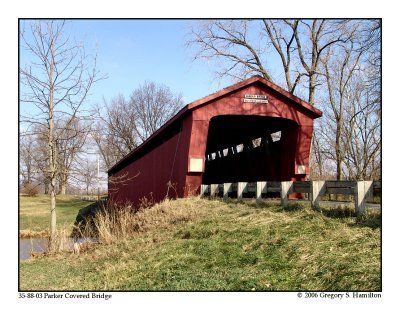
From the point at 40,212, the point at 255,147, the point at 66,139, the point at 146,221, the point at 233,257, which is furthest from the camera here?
the point at 40,212

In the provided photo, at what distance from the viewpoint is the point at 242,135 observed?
1795 centimetres

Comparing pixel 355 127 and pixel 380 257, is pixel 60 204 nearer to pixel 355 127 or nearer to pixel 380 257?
pixel 355 127

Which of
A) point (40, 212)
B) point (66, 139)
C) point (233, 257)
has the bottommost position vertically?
point (40, 212)

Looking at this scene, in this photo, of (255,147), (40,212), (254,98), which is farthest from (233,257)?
(40,212)

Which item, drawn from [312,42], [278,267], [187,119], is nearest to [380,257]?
[278,267]

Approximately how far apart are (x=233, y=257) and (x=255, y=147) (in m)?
10.7

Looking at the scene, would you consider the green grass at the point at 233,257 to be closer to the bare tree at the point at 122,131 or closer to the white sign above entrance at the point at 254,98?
the white sign above entrance at the point at 254,98

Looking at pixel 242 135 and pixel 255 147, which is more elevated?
pixel 242 135

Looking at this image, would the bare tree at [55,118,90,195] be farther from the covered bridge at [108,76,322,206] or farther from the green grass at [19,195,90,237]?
the green grass at [19,195,90,237]

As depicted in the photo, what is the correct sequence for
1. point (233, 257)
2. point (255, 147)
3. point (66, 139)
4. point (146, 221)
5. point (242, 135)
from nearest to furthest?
1. point (233, 257)
2. point (146, 221)
3. point (66, 139)
4. point (255, 147)
5. point (242, 135)

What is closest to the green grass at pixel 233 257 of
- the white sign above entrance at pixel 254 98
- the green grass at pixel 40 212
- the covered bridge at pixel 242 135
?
the covered bridge at pixel 242 135

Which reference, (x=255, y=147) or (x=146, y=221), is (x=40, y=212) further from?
(x=146, y=221)

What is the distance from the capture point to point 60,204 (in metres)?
36.3

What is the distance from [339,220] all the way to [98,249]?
5.10 m
